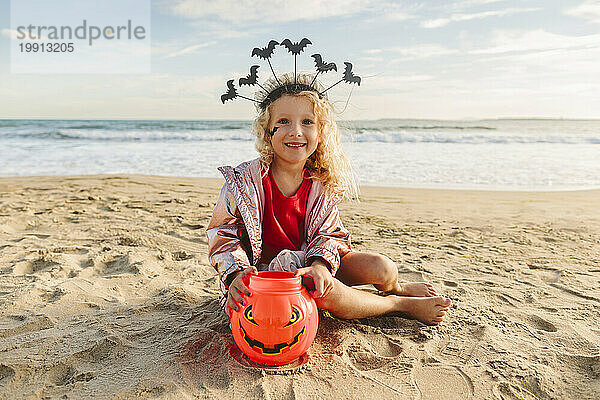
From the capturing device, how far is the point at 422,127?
21922mm

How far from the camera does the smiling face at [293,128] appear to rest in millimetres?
2600

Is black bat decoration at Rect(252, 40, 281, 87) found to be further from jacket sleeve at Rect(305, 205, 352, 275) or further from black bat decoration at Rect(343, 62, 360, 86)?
jacket sleeve at Rect(305, 205, 352, 275)

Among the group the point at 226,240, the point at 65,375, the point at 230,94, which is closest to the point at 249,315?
the point at 226,240

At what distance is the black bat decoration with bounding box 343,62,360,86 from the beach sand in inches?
53.0

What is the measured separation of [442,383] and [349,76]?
1.65 metres

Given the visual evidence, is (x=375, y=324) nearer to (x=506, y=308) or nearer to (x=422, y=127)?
(x=506, y=308)

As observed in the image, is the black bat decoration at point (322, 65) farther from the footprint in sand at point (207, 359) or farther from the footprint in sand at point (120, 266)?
the footprint in sand at point (120, 266)

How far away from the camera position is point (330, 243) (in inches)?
101

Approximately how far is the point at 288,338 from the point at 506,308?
5.17 ft

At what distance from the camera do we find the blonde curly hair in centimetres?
270

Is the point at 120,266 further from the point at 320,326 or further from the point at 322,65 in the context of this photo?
the point at 322,65

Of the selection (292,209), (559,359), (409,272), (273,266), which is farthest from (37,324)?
(559,359)

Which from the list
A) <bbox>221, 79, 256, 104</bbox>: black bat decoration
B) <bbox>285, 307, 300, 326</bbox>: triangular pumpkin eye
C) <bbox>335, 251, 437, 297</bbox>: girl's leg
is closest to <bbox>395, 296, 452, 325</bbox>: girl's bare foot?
<bbox>335, 251, 437, 297</bbox>: girl's leg

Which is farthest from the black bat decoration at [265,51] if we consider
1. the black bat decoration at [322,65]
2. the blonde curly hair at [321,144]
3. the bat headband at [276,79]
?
the black bat decoration at [322,65]
